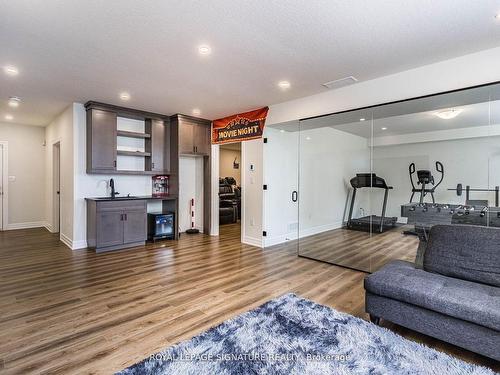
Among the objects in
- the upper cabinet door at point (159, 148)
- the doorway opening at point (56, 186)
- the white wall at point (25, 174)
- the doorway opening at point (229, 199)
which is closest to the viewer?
the upper cabinet door at point (159, 148)

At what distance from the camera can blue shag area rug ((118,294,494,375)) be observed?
1.79 meters

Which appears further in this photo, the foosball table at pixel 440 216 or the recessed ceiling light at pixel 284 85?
the recessed ceiling light at pixel 284 85

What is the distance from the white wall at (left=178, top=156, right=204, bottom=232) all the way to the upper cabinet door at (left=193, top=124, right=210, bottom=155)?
1.38 feet

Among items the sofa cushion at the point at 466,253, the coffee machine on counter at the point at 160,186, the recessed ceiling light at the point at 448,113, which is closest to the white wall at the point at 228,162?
the coffee machine on counter at the point at 160,186

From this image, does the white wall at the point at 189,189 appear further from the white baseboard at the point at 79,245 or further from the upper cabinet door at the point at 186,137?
the white baseboard at the point at 79,245

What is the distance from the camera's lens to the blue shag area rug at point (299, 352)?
1790 millimetres

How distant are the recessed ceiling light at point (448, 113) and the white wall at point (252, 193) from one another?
2812 mm

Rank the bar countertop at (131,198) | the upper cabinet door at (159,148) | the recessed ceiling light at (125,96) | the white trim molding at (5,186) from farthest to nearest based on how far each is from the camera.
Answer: the white trim molding at (5,186) → the upper cabinet door at (159,148) → the bar countertop at (131,198) → the recessed ceiling light at (125,96)

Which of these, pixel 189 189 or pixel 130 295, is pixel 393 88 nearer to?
pixel 130 295

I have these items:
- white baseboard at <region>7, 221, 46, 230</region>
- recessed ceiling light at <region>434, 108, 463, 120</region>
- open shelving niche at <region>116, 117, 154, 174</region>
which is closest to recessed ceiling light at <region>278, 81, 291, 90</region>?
recessed ceiling light at <region>434, 108, 463, 120</region>

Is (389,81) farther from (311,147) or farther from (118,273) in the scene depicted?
(118,273)

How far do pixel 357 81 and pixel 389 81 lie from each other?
0.40 metres

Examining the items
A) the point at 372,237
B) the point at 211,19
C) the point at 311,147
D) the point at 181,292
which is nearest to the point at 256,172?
the point at 311,147

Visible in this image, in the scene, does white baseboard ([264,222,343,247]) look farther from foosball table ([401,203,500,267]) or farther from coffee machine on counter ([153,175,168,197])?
coffee machine on counter ([153,175,168,197])
